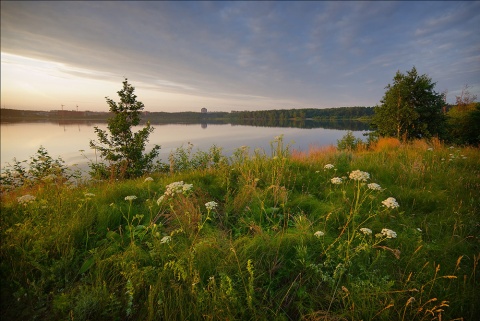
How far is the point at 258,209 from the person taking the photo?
12.5 ft

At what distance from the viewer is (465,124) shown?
1723 centimetres

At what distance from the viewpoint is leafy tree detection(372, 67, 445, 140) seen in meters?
14.9

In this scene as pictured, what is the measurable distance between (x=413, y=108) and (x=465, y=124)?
653 centimetres

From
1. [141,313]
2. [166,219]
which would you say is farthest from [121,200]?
[141,313]

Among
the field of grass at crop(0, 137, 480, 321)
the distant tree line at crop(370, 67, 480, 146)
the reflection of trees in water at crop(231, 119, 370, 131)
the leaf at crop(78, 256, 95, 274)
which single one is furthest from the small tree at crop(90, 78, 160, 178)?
the reflection of trees in water at crop(231, 119, 370, 131)

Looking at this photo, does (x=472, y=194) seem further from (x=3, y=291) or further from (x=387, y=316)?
(x=3, y=291)

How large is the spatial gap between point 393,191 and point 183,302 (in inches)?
191

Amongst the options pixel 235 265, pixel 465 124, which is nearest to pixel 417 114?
pixel 465 124

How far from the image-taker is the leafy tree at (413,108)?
1488cm

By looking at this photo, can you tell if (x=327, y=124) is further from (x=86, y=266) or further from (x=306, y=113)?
(x=86, y=266)

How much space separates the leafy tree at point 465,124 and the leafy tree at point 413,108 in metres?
3.26

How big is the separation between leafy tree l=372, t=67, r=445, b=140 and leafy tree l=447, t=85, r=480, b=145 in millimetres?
3257

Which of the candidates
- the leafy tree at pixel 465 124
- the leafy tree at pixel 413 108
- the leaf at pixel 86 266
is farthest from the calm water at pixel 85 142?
the leafy tree at pixel 465 124

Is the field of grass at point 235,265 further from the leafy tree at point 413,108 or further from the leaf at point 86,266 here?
the leafy tree at point 413,108
